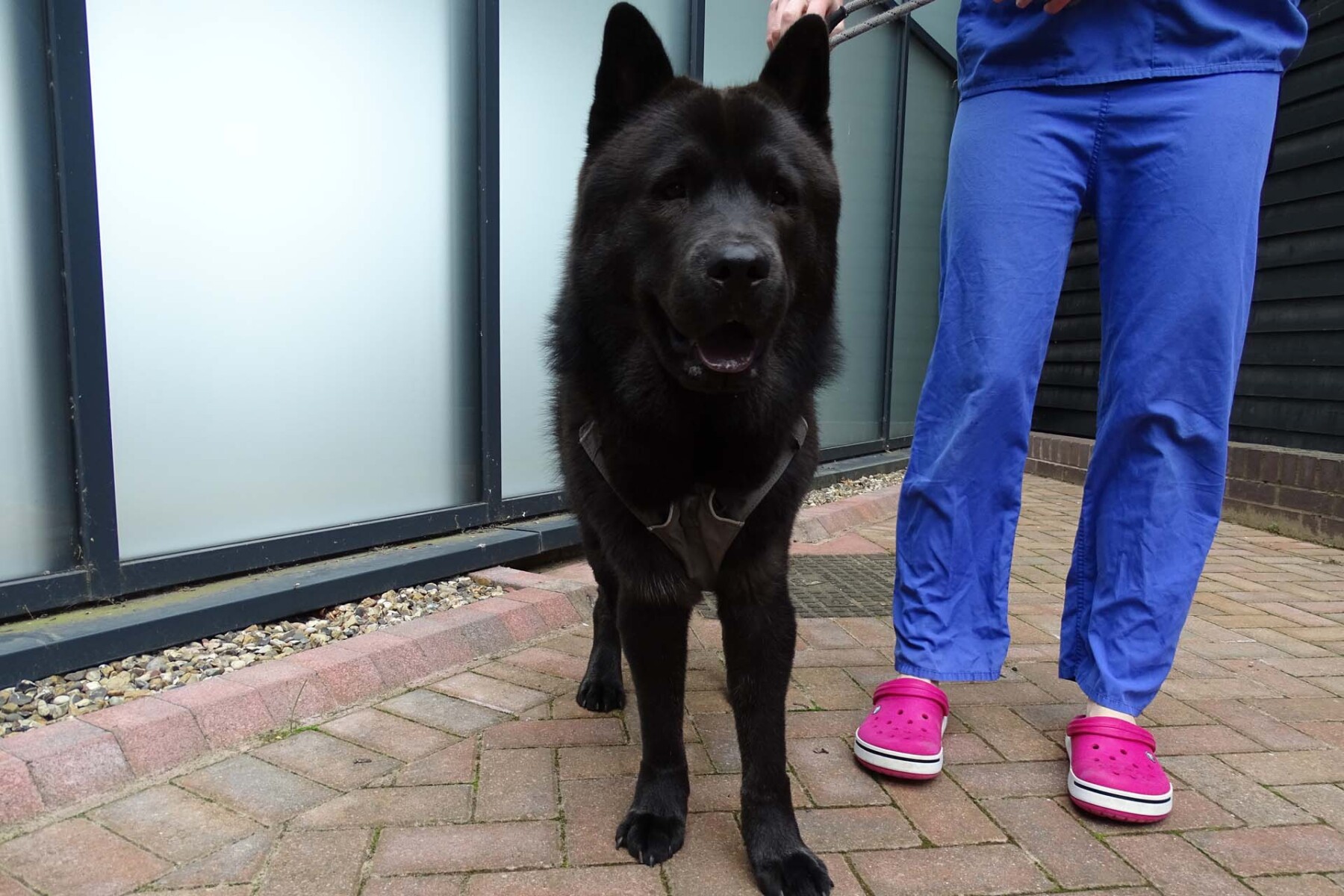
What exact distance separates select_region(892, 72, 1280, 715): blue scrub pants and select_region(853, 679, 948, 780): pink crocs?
0.06m

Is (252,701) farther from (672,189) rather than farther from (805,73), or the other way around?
(805,73)

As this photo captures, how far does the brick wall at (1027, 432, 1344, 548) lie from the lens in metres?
4.64

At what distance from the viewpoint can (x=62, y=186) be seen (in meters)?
2.33

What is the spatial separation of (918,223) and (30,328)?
257 inches

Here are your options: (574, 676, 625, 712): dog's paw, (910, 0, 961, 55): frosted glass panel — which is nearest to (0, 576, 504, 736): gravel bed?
(574, 676, 625, 712): dog's paw

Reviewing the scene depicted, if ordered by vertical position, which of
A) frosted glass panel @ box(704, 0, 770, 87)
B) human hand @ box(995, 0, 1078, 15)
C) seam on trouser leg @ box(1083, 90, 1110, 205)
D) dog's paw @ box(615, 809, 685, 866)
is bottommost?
dog's paw @ box(615, 809, 685, 866)

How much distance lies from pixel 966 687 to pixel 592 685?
1070 mm

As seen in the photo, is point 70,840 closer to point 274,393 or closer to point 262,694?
point 262,694

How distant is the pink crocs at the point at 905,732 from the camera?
1906mm

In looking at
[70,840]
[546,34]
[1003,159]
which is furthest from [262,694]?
[546,34]

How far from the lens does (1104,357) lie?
2.10m

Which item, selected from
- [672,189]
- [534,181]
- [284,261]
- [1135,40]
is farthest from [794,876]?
[534,181]

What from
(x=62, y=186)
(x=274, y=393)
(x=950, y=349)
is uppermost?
(x=62, y=186)

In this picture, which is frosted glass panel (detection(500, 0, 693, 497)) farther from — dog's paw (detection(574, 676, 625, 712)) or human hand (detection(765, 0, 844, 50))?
human hand (detection(765, 0, 844, 50))
